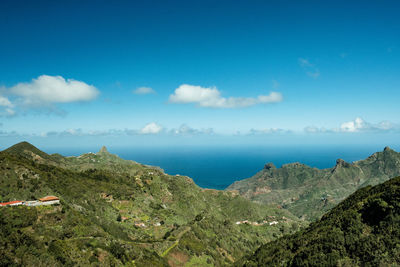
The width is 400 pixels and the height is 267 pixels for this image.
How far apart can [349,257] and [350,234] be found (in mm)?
6706

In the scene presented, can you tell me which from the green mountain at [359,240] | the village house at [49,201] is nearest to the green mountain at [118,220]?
the village house at [49,201]

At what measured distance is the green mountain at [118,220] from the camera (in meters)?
46.2

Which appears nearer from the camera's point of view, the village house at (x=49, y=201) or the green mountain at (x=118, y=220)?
the green mountain at (x=118, y=220)

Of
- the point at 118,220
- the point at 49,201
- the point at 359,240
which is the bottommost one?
the point at 118,220

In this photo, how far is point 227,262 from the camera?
314 ft

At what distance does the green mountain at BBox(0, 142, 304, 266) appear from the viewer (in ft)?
152

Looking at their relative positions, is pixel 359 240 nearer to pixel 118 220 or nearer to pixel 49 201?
pixel 118 220

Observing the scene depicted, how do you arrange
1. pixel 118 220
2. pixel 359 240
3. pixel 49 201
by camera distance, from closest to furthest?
pixel 359 240 < pixel 49 201 < pixel 118 220

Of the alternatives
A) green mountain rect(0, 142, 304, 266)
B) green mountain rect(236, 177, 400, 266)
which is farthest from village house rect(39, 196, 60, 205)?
green mountain rect(236, 177, 400, 266)

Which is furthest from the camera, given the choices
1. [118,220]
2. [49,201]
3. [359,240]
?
[118,220]

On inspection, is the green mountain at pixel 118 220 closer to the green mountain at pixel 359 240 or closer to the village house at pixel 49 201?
the village house at pixel 49 201

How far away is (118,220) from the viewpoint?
90312 millimetres

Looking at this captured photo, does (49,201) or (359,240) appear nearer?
(359,240)

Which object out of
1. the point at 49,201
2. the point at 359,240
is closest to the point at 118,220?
the point at 49,201
